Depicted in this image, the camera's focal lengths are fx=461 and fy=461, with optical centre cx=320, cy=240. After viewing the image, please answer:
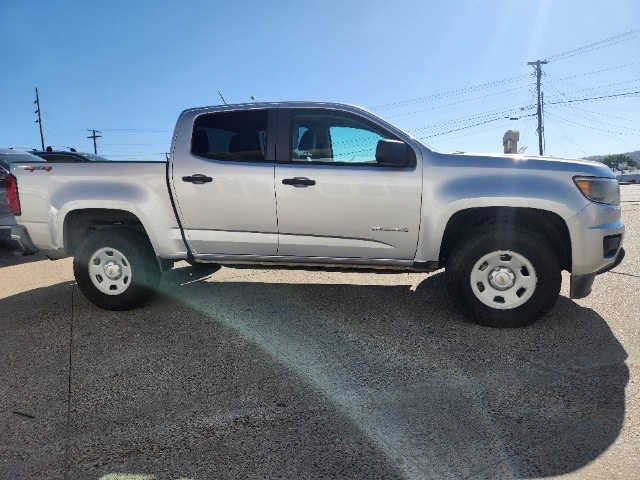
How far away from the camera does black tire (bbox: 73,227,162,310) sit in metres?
4.37

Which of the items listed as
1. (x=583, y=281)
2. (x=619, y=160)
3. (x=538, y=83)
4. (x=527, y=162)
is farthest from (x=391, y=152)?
(x=619, y=160)

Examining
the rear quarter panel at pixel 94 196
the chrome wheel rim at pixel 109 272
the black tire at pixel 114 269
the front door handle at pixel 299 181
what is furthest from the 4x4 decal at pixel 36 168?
the front door handle at pixel 299 181

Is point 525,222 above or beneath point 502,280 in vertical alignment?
above

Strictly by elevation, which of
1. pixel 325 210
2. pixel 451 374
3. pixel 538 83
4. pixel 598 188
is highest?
pixel 538 83

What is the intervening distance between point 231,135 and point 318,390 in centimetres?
255

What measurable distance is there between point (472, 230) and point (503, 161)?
2.04 ft

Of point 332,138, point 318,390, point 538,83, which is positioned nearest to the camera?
point 318,390

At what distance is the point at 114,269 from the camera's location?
442 centimetres

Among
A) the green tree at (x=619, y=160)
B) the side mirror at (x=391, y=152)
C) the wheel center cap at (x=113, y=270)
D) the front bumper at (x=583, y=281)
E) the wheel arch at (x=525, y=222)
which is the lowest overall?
the front bumper at (x=583, y=281)

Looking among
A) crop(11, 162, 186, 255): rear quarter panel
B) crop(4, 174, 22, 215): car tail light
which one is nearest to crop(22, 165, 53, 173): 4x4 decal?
crop(11, 162, 186, 255): rear quarter panel

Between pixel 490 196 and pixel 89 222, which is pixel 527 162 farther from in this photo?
pixel 89 222

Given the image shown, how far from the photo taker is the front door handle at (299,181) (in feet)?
13.1

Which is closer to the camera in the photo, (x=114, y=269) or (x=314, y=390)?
(x=314, y=390)

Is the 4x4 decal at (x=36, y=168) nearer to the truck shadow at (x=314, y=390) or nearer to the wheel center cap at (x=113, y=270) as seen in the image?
the wheel center cap at (x=113, y=270)
